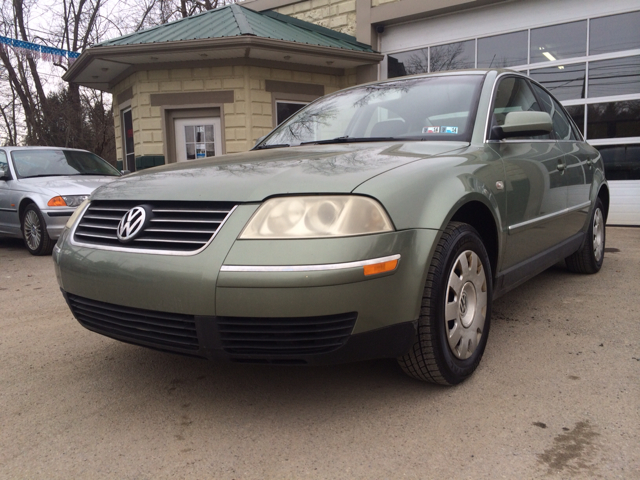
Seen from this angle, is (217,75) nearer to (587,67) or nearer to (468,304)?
(587,67)

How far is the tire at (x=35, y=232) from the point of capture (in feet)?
21.1

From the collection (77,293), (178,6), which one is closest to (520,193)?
(77,293)

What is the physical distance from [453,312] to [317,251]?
30.3 inches

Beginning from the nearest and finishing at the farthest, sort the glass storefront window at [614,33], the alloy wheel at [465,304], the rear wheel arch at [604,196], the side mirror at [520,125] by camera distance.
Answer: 1. the alloy wheel at [465,304]
2. the side mirror at [520,125]
3. the rear wheel arch at [604,196]
4. the glass storefront window at [614,33]

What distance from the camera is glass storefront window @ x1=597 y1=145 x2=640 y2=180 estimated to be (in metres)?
8.23

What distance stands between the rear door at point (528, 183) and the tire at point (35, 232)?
5.39 m

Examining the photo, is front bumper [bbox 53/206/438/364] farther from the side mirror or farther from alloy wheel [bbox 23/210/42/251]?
alloy wheel [bbox 23/210/42/251]

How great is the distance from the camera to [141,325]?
6.89 feet

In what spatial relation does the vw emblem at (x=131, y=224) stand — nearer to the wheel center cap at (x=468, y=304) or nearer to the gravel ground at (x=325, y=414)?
the gravel ground at (x=325, y=414)

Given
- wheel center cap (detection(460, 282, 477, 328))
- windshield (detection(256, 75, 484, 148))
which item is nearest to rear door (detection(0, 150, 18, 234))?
windshield (detection(256, 75, 484, 148))

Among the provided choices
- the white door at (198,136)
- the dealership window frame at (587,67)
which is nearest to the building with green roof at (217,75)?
the white door at (198,136)

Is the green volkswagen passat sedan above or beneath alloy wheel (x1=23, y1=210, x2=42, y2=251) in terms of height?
above

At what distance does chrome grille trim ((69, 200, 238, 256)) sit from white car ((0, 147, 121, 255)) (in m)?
4.52

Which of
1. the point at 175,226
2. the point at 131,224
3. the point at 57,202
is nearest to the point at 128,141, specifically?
the point at 57,202
